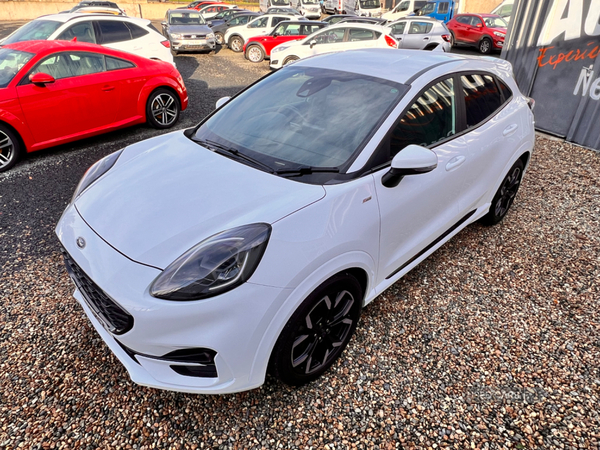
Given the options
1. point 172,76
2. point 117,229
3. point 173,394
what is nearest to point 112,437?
point 173,394

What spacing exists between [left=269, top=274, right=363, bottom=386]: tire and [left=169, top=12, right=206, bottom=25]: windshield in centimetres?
1526

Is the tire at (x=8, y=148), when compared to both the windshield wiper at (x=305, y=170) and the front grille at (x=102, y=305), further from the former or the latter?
the windshield wiper at (x=305, y=170)

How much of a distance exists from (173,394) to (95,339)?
2.55 ft

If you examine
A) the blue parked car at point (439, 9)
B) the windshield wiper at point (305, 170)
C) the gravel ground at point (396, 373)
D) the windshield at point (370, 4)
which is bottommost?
the gravel ground at point (396, 373)

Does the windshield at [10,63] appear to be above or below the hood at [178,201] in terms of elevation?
above

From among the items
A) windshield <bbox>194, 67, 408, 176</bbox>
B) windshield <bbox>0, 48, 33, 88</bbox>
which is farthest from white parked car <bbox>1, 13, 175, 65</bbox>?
windshield <bbox>194, 67, 408, 176</bbox>

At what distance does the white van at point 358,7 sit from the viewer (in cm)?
2225

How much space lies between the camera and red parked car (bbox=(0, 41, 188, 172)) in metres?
4.88

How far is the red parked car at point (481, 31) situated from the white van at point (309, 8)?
1032 centimetres

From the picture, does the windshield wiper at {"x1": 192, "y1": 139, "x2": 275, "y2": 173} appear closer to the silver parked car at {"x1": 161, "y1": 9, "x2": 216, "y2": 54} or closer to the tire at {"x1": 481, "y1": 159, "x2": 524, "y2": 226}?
the tire at {"x1": 481, "y1": 159, "x2": 524, "y2": 226}

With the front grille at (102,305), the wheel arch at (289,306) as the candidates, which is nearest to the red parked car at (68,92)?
the front grille at (102,305)

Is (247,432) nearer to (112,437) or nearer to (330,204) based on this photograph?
(112,437)

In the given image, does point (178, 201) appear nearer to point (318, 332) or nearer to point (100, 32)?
point (318, 332)

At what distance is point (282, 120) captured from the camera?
105 inches
